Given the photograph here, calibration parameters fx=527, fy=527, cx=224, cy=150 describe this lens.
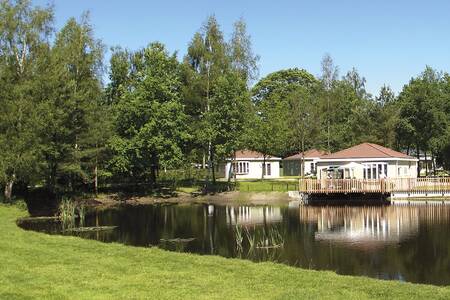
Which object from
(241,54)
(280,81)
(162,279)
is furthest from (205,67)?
(280,81)

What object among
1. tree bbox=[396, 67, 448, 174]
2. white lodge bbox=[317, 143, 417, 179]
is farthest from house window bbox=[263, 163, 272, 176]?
white lodge bbox=[317, 143, 417, 179]

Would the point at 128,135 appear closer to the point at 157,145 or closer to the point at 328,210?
the point at 157,145

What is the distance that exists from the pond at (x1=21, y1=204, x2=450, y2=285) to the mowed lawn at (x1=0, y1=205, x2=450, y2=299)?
3.77 meters

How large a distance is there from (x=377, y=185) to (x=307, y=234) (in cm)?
2038

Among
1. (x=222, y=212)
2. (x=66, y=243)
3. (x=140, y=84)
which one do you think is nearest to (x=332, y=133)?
(x=140, y=84)

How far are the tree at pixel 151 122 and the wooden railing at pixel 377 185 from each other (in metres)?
13.4

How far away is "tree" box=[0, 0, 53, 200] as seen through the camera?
36125 mm

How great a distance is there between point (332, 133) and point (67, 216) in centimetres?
4509

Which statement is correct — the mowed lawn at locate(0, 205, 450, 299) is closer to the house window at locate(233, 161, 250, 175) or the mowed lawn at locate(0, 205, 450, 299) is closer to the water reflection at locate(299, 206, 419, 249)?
the water reflection at locate(299, 206, 419, 249)

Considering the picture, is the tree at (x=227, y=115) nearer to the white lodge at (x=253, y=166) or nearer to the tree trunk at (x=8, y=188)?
the white lodge at (x=253, y=166)

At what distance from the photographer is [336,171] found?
173 feet

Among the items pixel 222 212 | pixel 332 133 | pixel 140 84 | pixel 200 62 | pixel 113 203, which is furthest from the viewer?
pixel 332 133

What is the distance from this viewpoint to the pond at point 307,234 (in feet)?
64.8

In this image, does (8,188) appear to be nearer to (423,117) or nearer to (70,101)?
(70,101)
